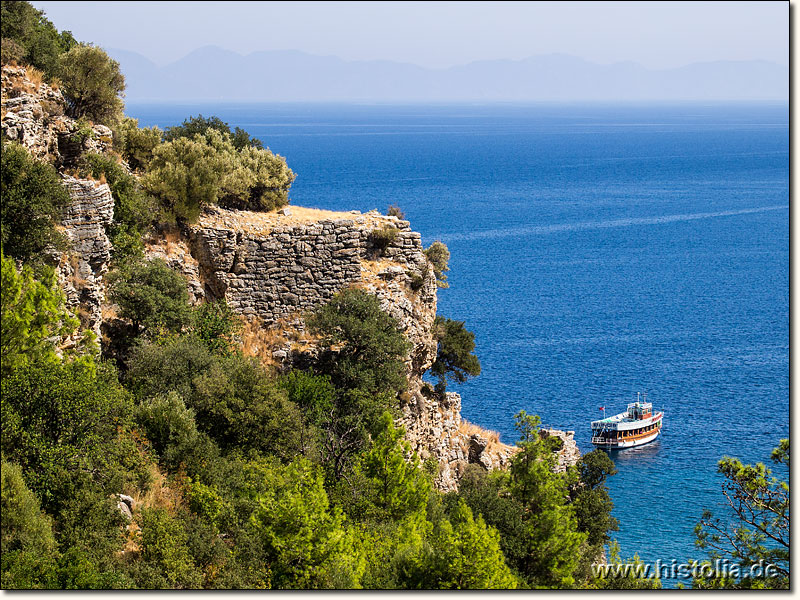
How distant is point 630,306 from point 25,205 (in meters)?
67.3

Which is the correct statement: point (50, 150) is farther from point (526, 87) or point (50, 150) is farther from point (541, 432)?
point (526, 87)

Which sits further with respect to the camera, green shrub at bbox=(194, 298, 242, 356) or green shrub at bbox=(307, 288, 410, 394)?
green shrub at bbox=(307, 288, 410, 394)

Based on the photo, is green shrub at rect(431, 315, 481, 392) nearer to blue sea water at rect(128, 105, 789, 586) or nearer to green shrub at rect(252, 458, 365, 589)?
blue sea water at rect(128, 105, 789, 586)

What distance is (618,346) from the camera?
70.4 metres

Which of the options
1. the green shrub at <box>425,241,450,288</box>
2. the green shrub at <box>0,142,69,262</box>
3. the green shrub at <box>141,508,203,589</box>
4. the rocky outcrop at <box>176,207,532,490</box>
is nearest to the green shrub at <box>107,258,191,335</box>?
the rocky outcrop at <box>176,207,532,490</box>

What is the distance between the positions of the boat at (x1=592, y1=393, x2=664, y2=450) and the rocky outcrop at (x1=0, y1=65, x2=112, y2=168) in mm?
36345

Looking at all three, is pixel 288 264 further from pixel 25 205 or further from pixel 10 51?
pixel 10 51

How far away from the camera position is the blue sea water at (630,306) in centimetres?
5297

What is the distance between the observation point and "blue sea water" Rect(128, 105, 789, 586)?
2085 inches

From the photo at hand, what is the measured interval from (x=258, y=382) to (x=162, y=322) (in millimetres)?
3763

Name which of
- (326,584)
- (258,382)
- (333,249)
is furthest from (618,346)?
(326,584)

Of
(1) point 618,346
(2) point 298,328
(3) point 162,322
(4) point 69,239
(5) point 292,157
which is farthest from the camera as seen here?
(5) point 292,157

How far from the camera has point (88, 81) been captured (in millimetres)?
28375

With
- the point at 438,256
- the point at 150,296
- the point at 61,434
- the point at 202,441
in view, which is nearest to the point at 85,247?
the point at 150,296
